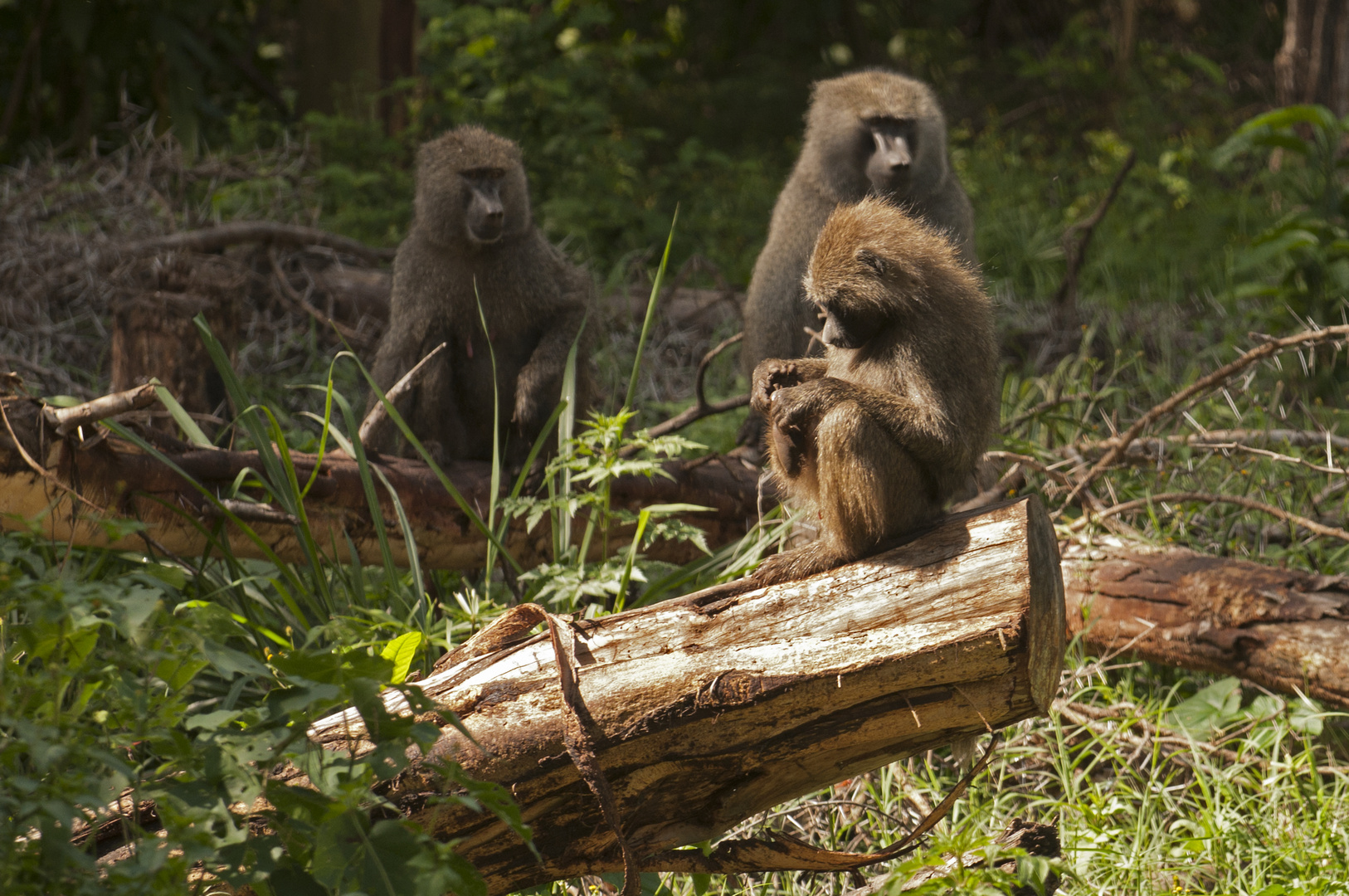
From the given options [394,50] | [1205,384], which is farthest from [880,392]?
[394,50]

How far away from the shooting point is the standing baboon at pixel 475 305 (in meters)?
4.07

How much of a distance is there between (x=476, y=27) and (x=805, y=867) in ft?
20.1

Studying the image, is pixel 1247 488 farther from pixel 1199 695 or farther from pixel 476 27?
pixel 476 27

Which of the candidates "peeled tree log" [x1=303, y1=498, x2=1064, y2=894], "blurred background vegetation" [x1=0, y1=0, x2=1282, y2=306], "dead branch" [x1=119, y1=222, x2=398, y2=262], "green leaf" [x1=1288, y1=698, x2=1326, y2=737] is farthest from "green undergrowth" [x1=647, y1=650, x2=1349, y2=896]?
"dead branch" [x1=119, y1=222, x2=398, y2=262]

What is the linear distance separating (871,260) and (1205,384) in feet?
4.93

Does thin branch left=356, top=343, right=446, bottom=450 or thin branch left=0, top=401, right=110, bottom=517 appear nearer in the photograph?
thin branch left=0, top=401, right=110, bottom=517

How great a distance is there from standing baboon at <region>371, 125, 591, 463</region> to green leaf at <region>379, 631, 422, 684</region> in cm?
185

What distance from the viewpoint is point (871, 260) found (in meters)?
2.46

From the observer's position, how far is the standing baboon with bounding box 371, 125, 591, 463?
407cm

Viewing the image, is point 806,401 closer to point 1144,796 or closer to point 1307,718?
point 1144,796

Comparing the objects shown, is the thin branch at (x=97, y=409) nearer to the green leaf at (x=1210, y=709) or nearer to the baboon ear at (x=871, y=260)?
the baboon ear at (x=871, y=260)

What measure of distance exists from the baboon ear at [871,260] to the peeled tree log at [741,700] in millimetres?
606

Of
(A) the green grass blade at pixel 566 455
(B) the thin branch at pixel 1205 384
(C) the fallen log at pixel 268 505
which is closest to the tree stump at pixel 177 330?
(C) the fallen log at pixel 268 505

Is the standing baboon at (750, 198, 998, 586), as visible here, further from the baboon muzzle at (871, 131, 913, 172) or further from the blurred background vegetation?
the blurred background vegetation
